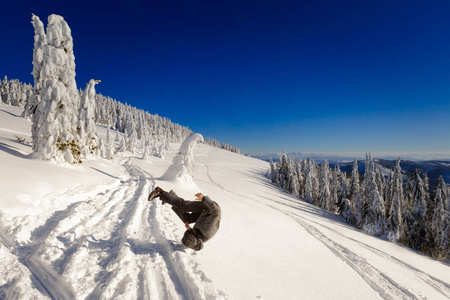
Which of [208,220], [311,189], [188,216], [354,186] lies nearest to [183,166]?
[188,216]

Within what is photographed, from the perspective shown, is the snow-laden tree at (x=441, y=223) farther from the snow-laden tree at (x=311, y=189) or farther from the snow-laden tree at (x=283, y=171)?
the snow-laden tree at (x=283, y=171)

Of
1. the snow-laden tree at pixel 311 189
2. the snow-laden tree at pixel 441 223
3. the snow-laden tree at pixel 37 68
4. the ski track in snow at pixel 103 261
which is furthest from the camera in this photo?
the snow-laden tree at pixel 311 189

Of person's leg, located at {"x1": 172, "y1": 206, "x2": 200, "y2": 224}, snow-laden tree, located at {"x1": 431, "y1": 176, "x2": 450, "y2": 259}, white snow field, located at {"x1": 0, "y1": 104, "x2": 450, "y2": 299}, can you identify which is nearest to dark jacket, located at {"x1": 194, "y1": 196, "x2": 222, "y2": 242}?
person's leg, located at {"x1": 172, "y1": 206, "x2": 200, "y2": 224}

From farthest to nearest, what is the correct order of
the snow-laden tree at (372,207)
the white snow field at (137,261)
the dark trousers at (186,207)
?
the snow-laden tree at (372,207)
the dark trousers at (186,207)
the white snow field at (137,261)

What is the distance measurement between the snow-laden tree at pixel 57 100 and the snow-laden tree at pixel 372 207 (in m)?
37.1

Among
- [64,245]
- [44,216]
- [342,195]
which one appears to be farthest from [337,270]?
[342,195]

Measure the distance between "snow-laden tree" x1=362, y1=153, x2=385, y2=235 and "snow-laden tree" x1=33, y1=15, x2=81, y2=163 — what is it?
122 ft

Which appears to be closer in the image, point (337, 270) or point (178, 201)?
point (178, 201)

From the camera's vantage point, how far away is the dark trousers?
13.8ft

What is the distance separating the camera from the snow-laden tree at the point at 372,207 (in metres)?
29.3

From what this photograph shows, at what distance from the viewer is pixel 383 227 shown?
2891cm

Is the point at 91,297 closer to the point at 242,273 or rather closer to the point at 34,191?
the point at 242,273

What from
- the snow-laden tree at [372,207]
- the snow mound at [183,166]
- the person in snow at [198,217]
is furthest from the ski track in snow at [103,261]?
the snow-laden tree at [372,207]

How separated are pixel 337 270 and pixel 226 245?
121 inches
